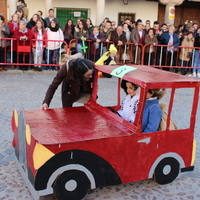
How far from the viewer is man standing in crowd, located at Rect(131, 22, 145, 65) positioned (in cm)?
1134

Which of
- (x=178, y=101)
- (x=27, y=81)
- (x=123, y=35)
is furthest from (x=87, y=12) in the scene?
(x=178, y=101)

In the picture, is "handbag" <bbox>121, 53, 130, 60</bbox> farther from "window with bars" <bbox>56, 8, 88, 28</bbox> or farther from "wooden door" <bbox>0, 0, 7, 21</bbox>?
"wooden door" <bbox>0, 0, 7, 21</bbox>

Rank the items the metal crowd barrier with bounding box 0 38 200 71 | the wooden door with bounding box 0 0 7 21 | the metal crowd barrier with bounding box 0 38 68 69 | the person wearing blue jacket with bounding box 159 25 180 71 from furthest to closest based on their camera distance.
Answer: the wooden door with bounding box 0 0 7 21 → the person wearing blue jacket with bounding box 159 25 180 71 → the metal crowd barrier with bounding box 0 38 200 71 → the metal crowd barrier with bounding box 0 38 68 69

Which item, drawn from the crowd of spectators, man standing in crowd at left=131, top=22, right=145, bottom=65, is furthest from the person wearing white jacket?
man standing in crowd at left=131, top=22, right=145, bottom=65

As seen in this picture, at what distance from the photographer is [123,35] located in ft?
36.8

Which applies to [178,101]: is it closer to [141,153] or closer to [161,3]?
[141,153]

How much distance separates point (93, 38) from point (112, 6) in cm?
796

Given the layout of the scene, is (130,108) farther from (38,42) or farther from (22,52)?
(22,52)

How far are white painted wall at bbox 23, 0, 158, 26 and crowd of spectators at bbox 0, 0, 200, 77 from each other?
5556 mm

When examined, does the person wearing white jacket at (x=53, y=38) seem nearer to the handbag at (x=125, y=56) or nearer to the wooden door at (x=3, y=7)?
the handbag at (x=125, y=56)

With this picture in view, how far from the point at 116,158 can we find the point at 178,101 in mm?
5139

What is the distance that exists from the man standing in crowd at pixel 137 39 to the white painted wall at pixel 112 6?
6987mm

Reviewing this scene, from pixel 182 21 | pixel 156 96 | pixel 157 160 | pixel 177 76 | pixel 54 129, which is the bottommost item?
pixel 157 160

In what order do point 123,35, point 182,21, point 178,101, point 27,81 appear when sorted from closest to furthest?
point 178,101
point 27,81
point 123,35
point 182,21
